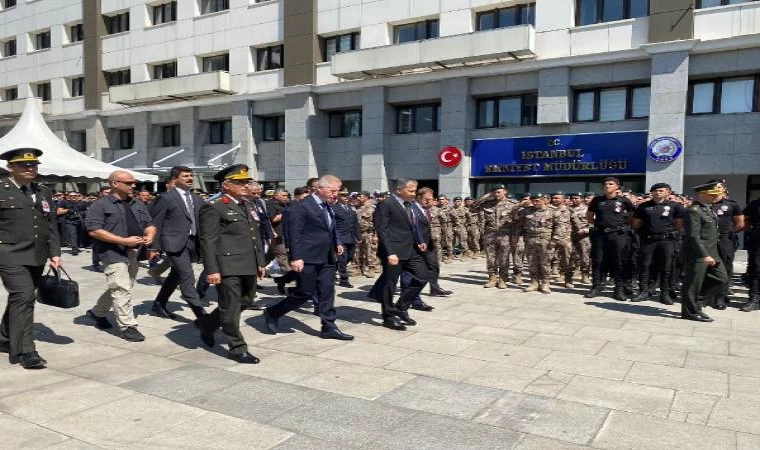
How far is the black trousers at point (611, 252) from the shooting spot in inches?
384

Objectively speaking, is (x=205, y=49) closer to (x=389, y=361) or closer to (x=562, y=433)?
(x=389, y=361)

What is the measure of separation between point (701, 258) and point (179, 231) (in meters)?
7.04

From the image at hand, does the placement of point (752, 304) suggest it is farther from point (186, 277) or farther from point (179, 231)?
point (179, 231)

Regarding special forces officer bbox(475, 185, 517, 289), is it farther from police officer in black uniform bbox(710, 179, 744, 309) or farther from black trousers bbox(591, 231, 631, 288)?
police officer in black uniform bbox(710, 179, 744, 309)

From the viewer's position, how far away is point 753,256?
9.07m

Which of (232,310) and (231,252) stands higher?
(231,252)

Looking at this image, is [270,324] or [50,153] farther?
[50,153]

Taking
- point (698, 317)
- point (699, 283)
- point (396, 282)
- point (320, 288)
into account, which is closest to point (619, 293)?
point (698, 317)

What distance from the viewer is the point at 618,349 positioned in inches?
252

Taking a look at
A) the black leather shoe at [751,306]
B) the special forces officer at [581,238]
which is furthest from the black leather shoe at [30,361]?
the special forces officer at [581,238]

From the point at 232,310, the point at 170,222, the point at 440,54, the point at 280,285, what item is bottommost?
the point at 280,285

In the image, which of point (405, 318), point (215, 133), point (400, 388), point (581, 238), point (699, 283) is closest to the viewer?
point (400, 388)

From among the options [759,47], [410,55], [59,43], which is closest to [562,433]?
[759,47]

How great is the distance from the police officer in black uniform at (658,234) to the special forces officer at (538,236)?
1.46 metres
